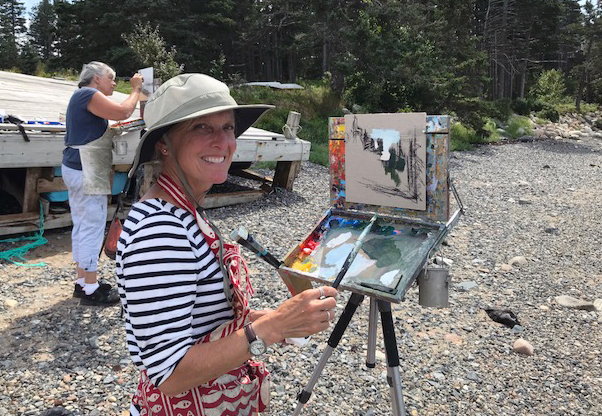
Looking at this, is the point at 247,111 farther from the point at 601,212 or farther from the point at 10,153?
the point at 601,212

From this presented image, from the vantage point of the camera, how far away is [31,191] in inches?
226

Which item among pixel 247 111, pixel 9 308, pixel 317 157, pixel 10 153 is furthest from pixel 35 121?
pixel 317 157

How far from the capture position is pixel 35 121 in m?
5.74

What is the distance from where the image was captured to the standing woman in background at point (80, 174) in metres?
4.13

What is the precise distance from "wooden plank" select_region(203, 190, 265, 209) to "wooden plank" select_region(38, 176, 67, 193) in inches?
82.5

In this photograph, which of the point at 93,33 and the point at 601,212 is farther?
the point at 93,33

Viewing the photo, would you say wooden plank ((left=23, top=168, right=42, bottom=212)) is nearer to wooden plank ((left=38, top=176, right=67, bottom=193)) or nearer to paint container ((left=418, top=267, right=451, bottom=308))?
wooden plank ((left=38, top=176, right=67, bottom=193))

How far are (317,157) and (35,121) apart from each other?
24.8 feet

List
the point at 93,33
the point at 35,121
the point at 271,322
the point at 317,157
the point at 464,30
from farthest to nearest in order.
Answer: the point at 93,33
the point at 464,30
the point at 317,157
the point at 35,121
the point at 271,322

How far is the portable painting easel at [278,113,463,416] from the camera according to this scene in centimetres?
233

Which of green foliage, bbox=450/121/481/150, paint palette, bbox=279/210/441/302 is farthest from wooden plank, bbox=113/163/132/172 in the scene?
green foliage, bbox=450/121/481/150

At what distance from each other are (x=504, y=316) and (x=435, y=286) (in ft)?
8.77

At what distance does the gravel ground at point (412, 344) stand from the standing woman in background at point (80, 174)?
0.30 metres

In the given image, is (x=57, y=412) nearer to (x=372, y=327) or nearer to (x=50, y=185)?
(x=372, y=327)
